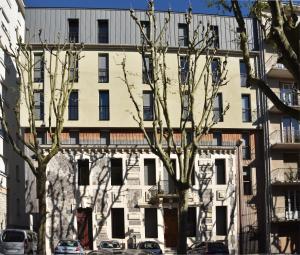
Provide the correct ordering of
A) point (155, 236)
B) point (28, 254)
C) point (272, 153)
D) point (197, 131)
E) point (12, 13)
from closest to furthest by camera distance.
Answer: point (28, 254), point (197, 131), point (155, 236), point (12, 13), point (272, 153)

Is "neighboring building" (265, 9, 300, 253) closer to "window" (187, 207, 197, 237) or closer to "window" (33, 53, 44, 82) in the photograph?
"window" (187, 207, 197, 237)

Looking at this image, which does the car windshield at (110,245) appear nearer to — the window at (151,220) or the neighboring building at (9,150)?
the window at (151,220)

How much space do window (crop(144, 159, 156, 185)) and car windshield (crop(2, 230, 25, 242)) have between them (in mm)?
13964

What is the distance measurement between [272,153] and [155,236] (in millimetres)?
12142

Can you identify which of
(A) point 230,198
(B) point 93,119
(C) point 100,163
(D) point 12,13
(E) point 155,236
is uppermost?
(D) point 12,13

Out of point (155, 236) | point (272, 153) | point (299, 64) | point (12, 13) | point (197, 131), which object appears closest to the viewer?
point (299, 64)

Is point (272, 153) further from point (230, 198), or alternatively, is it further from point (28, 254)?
point (28, 254)

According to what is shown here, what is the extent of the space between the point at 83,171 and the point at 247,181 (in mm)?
13267

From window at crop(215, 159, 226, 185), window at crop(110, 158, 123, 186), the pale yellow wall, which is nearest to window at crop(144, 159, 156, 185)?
→ window at crop(110, 158, 123, 186)

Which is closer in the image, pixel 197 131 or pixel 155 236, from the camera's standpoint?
pixel 197 131

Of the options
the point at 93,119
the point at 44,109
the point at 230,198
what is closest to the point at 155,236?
the point at 230,198

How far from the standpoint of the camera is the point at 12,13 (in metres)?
43.0

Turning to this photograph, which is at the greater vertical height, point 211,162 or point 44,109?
point 44,109

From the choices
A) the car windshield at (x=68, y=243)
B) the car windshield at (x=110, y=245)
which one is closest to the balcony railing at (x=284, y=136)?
the car windshield at (x=110, y=245)
